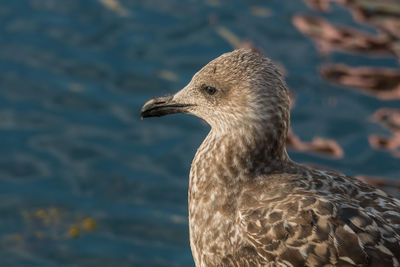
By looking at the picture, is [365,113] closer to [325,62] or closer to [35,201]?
[325,62]

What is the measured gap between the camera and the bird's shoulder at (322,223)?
4785 mm

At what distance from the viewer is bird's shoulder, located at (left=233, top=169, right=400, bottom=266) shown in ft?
15.7

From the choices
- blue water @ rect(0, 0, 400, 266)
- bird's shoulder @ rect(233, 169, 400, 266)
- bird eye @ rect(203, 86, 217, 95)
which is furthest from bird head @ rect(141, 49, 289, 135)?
blue water @ rect(0, 0, 400, 266)

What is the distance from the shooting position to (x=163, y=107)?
230 inches

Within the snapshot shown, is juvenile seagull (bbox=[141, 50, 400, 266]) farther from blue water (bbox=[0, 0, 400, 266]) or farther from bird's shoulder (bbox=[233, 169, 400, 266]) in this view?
blue water (bbox=[0, 0, 400, 266])

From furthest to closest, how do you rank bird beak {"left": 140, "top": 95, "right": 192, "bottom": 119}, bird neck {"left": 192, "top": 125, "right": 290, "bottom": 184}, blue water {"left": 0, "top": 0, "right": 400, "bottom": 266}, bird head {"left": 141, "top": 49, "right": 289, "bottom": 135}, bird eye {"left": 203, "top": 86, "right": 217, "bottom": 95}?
blue water {"left": 0, "top": 0, "right": 400, "bottom": 266} < bird beak {"left": 140, "top": 95, "right": 192, "bottom": 119} < bird eye {"left": 203, "top": 86, "right": 217, "bottom": 95} < bird neck {"left": 192, "top": 125, "right": 290, "bottom": 184} < bird head {"left": 141, "top": 49, "right": 289, "bottom": 135}

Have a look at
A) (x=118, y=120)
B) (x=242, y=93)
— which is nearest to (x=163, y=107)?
(x=242, y=93)

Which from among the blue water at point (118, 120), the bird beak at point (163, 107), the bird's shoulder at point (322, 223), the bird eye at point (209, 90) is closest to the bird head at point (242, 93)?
the bird eye at point (209, 90)

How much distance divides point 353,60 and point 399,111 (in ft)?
3.63

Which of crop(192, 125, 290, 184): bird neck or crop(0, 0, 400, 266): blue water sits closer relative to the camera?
crop(192, 125, 290, 184): bird neck

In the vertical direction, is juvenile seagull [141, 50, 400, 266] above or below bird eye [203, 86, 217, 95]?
below

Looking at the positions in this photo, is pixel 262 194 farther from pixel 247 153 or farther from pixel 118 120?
pixel 118 120

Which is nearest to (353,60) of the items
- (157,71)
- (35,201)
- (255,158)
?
(157,71)

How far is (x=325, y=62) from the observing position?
10.4 meters
